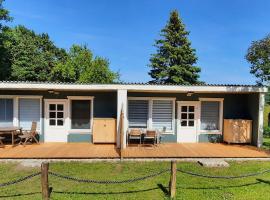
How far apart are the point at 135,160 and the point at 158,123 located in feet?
11.5

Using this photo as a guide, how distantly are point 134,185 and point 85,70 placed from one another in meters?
24.9

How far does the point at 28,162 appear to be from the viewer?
793 cm

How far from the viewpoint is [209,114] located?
1200 centimetres

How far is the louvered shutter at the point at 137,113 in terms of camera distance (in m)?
11.6

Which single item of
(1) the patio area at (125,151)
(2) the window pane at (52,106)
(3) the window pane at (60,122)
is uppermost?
(2) the window pane at (52,106)

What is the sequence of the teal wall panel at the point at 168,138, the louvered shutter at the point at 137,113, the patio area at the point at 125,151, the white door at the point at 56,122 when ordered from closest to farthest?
the patio area at the point at 125,151
the white door at the point at 56,122
the louvered shutter at the point at 137,113
the teal wall panel at the point at 168,138

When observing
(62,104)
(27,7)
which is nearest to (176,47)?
(27,7)

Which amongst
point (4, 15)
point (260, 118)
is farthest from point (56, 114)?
point (4, 15)

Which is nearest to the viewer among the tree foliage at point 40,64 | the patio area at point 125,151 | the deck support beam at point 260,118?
the patio area at point 125,151

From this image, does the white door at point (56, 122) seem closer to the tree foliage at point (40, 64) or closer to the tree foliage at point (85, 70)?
the tree foliage at point (40, 64)

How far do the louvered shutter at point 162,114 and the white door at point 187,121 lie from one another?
42 centimetres

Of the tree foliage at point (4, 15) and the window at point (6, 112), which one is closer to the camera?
the window at point (6, 112)

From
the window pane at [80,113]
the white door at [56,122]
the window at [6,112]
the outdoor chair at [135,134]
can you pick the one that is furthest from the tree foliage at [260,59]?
the window at [6,112]

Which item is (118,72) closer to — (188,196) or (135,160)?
(135,160)
